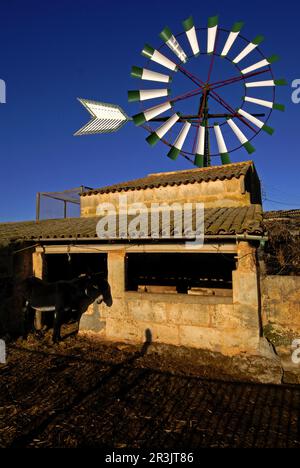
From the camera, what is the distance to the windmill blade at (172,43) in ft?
43.4

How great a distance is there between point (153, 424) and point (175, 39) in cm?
1530

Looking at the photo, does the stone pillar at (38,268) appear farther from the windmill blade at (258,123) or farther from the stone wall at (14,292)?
the windmill blade at (258,123)

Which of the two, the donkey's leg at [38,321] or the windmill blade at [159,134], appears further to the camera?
the windmill blade at [159,134]

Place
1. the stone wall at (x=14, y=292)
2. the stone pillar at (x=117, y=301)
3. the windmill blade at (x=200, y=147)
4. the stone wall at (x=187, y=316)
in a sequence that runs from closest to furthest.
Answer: the stone wall at (x=187, y=316) → the stone pillar at (x=117, y=301) → the stone wall at (x=14, y=292) → the windmill blade at (x=200, y=147)

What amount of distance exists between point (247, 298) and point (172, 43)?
12.7 m

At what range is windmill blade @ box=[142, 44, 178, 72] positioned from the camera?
13.3 metres

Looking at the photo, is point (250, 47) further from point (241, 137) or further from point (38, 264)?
point (38, 264)

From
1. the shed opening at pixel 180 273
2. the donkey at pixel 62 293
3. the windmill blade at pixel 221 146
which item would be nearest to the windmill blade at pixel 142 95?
the windmill blade at pixel 221 146

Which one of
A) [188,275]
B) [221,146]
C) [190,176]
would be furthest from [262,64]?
A: [188,275]

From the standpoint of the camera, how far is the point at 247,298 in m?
6.80

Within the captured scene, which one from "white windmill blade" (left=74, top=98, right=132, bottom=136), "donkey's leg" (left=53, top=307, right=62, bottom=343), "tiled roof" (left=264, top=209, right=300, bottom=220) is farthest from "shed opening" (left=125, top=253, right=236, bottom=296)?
"white windmill blade" (left=74, top=98, right=132, bottom=136)

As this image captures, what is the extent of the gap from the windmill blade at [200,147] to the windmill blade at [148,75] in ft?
9.62

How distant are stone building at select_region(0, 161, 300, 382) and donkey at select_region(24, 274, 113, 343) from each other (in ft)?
1.10
